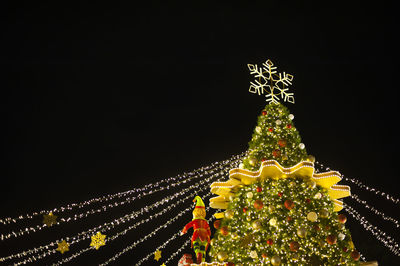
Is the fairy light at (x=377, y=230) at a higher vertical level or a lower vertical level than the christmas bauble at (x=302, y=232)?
higher

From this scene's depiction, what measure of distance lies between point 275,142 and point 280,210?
1240 mm

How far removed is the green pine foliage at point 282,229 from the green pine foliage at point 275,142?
0.39 metres

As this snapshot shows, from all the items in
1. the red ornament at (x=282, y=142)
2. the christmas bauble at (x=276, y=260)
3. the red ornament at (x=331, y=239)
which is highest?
the red ornament at (x=282, y=142)

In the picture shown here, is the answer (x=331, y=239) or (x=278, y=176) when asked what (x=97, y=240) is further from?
(x=331, y=239)

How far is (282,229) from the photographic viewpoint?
225 inches

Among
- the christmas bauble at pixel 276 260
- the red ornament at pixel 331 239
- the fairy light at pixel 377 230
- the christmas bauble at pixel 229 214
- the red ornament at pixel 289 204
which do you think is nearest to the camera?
the christmas bauble at pixel 276 260

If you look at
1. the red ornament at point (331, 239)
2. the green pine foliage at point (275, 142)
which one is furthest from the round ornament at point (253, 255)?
the green pine foliage at point (275, 142)

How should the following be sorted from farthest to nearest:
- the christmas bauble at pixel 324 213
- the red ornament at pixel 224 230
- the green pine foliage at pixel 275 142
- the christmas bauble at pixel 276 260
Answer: the green pine foliage at pixel 275 142 → the red ornament at pixel 224 230 → the christmas bauble at pixel 324 213 → the christmas bauble at pixel 276 260

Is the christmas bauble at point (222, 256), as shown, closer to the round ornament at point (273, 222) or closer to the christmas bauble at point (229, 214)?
the christmas bauble at point (229, 214)

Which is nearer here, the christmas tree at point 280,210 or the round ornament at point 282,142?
the christmas tree at point 280,210

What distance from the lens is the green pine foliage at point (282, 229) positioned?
18.3 feet

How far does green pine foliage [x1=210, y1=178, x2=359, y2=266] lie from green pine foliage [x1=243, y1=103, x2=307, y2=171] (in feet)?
1.27

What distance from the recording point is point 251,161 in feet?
20.9

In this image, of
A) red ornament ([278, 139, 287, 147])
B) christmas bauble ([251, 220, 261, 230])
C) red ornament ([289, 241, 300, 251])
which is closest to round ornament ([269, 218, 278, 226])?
christmas bauble ([251, 220, 261, 230])
